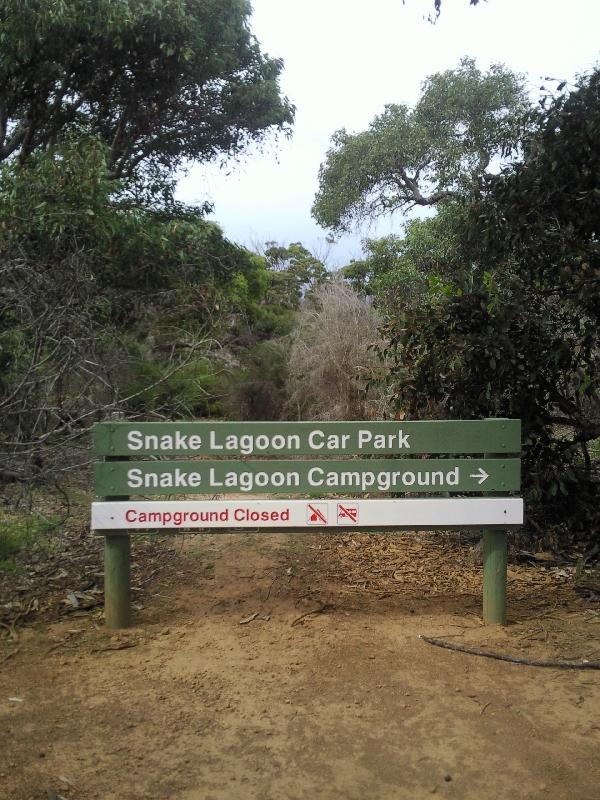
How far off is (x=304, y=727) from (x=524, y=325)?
387 centimetres

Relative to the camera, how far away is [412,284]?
1688 centimetres

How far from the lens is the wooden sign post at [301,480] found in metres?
4.15

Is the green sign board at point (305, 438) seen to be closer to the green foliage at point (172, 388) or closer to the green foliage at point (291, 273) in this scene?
the green foliage at point (172, 388)

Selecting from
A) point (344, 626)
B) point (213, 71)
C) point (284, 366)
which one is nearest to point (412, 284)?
point (284, 366)

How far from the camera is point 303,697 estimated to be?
10.9 ft

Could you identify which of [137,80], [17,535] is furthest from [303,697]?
[137,80]

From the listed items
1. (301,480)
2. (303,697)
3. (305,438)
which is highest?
(305,438)

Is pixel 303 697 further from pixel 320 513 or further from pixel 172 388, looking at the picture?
pixel 172 388

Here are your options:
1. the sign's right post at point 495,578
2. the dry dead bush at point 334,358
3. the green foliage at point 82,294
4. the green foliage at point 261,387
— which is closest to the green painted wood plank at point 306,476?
the sign's right post at point 495,578

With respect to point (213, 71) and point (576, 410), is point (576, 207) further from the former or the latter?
point (213, 71)

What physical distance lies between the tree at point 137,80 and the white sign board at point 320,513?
853 cm

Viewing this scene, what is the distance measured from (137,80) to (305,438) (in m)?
11.2

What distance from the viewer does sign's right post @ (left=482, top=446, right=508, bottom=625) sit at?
4.23 meters

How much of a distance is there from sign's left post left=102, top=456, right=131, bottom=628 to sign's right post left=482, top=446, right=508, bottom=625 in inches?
88.6
